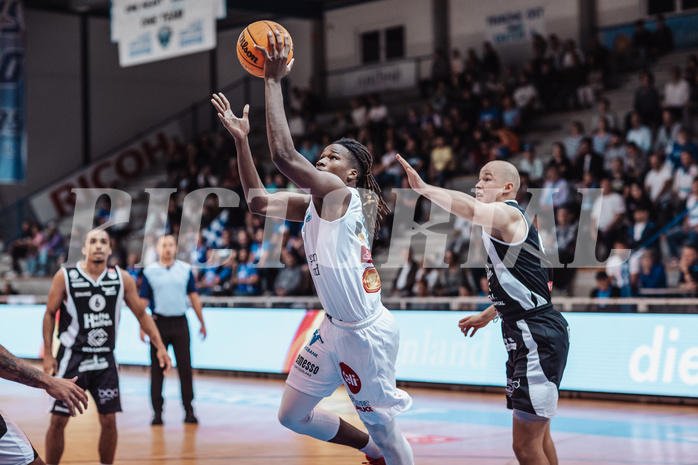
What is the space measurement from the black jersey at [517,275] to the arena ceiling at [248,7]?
1591cm

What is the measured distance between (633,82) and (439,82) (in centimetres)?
422

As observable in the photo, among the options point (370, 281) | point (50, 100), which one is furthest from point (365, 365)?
point (50, 100)

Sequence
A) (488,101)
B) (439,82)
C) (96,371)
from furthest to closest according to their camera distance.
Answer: (439,82) < (488,101) < (96,371)

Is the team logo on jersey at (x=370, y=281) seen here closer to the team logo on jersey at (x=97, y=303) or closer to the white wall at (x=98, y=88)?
the team logo on jersey at (x=97, y=303)

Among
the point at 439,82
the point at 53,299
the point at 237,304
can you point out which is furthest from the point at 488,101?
the point at 53,299

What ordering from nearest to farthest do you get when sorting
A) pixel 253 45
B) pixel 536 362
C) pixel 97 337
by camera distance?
pixel 253 45, pixel 536 362, pixel 97 337

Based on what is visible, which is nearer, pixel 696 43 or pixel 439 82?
pixel 696 43

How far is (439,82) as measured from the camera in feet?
65.7

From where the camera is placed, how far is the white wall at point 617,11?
19422 mm

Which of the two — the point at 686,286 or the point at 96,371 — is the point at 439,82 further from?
the point at 96,371

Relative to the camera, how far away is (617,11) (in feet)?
64.6

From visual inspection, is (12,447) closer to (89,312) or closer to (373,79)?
(89,312)

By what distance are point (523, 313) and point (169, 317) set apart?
5639 mm

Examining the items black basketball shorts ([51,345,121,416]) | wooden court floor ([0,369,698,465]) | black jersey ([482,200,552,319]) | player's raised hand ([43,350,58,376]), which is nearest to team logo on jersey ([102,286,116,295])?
black basketball shorts ([51,345,121,416])
